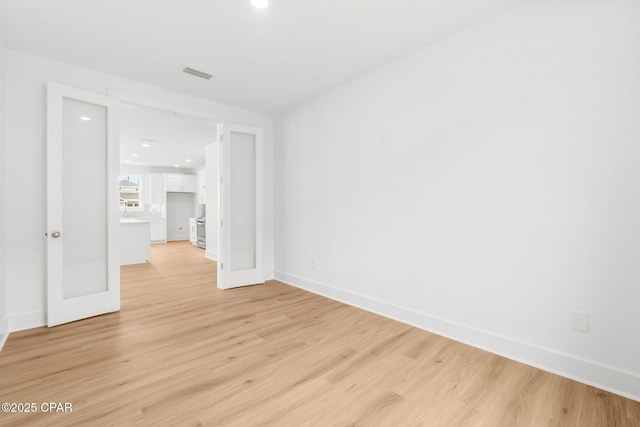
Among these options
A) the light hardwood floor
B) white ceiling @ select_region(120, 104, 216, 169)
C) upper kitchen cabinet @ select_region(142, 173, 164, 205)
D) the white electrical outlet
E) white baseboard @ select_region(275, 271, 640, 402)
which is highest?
white ceiling @ select_region(120, 104, 216, 169)

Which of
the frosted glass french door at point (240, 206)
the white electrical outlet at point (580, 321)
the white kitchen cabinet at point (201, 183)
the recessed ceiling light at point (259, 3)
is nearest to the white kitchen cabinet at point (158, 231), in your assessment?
the white kitchen cabinet at point (201, 183)

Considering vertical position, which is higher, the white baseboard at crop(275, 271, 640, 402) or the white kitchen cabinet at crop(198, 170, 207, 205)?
the white kitchen cabinet at crop(198, 170, 207, 205)

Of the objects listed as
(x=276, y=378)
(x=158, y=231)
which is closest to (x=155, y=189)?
(x=158, y=231)

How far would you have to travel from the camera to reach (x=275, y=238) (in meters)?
4.76

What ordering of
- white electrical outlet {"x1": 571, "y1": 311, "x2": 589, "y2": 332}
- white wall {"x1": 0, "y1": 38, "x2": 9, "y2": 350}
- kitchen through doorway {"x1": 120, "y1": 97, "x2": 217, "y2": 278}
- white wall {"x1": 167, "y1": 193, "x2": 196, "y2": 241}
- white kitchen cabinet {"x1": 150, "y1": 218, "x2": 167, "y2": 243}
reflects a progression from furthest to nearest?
white wall {"x1": 167, "y1": 193, "x2": 196, "y2": 241} < white kitchen cabinet {"x1": 150, "y1": 218, "x2": 167, "y2": 243} < kitchen through doorway {"x1": 120, "y1": 97, "x2": 217, "y2": 278} < white wall {"x1": 0, "y1": 38, "x2": 9, "y2": 350} < white electrical outlet {"x1": 571, "y1": 311, "x2": 589, "y2": 332}

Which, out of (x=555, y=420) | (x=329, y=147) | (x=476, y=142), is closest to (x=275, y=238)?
(x=329, y=147)

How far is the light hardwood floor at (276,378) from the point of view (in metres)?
1.59

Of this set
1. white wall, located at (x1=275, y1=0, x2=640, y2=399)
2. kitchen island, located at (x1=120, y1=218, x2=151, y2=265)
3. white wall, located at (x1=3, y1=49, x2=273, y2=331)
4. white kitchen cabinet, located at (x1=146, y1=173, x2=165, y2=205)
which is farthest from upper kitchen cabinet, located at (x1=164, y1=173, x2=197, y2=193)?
white wall, located at (x1=275, y1=0, x2=640, y2=399)

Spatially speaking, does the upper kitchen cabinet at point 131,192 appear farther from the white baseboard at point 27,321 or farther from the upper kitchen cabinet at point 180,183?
the white baseboard at point 27,321

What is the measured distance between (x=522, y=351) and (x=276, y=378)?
188cm

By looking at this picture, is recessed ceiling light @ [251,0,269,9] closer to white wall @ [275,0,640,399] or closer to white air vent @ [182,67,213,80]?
white air vent @ [182,67,213,80]

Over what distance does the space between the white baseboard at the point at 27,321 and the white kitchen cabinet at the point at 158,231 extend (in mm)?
7071

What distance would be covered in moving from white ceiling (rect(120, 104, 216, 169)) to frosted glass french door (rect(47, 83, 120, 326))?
0.54m

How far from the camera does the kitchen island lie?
19.3 ft
